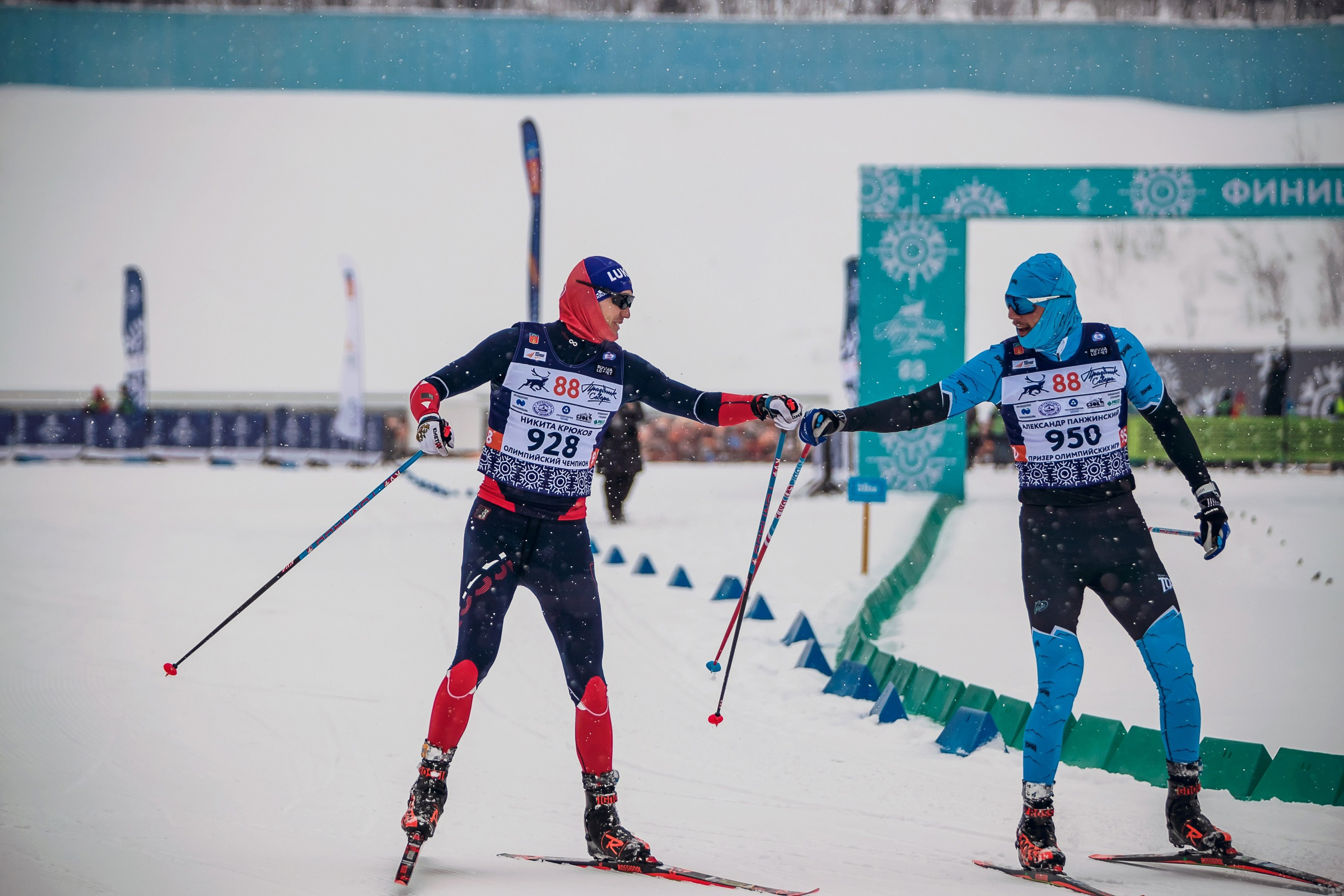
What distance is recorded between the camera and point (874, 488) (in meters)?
8.84

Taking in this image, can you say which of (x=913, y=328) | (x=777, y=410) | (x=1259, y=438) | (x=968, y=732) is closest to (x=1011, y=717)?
(x=968, y=732)

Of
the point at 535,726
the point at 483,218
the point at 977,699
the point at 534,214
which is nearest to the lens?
the point at 977,699

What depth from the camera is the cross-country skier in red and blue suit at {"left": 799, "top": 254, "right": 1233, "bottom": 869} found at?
13.1 ft

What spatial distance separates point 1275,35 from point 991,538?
44392 mm

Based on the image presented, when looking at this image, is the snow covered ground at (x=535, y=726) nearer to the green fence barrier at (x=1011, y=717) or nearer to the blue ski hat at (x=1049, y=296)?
the green fence barrier at (x=1011, y=717)

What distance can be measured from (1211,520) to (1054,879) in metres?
1.33

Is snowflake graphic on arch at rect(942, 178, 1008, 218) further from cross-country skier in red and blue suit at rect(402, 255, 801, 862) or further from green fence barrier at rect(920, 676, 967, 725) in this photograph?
cross-country skier in red and blue suit at rect(402, 255, 801, 862)

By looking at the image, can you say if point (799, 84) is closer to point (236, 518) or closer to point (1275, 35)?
point (1275, 35)

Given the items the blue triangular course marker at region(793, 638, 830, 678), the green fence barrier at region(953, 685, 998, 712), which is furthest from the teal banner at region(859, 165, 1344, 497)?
the green fence barrier at region(953, 685, 998, 712)

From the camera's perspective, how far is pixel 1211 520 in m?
Answer: 4.05

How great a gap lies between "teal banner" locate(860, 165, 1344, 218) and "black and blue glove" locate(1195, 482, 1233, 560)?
1074cm

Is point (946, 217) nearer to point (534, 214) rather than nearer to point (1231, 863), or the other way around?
point (534, 214)

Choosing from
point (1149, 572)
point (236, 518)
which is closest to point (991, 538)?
point (1149, 572)

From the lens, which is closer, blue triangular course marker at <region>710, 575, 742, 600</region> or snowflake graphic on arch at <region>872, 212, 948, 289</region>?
blue triangular course marker at <region>710, 575, 742, 600</region>
